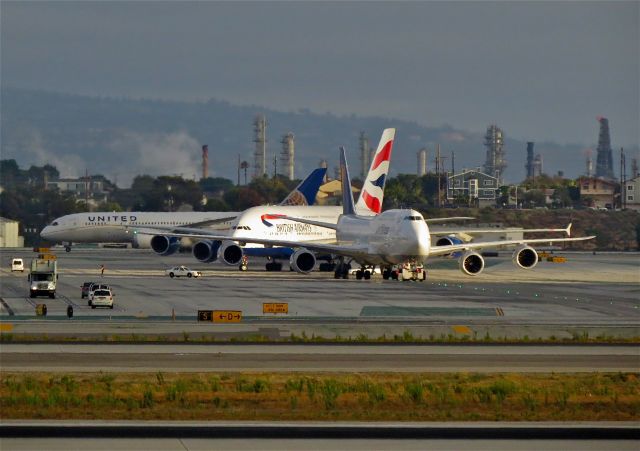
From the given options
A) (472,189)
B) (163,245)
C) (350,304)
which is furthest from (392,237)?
(472,189)

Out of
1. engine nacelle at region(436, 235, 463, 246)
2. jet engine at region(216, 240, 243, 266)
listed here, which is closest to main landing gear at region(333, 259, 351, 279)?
engine nacelle at region(436, 235, 463, 246)

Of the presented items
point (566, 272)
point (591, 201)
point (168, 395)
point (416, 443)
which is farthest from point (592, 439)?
point (591, 201)

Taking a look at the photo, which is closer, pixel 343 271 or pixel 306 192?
pixel 343 271

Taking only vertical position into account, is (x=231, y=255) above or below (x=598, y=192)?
below

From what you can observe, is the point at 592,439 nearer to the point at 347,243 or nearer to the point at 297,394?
the point at 297,394

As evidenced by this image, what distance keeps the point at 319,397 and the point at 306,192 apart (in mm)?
91068

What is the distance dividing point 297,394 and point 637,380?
31.1 feet

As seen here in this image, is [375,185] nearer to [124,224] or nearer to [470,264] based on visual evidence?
[470,264]

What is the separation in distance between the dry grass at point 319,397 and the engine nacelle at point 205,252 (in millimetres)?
59979

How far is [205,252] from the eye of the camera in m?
92.4

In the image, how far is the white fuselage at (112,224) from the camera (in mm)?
125125

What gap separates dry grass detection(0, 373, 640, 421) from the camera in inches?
1070

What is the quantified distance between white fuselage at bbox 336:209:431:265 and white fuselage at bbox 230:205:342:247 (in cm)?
1090

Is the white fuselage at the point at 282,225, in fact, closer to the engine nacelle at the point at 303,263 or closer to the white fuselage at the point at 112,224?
→ the engine nacelle at the point at 303,263
